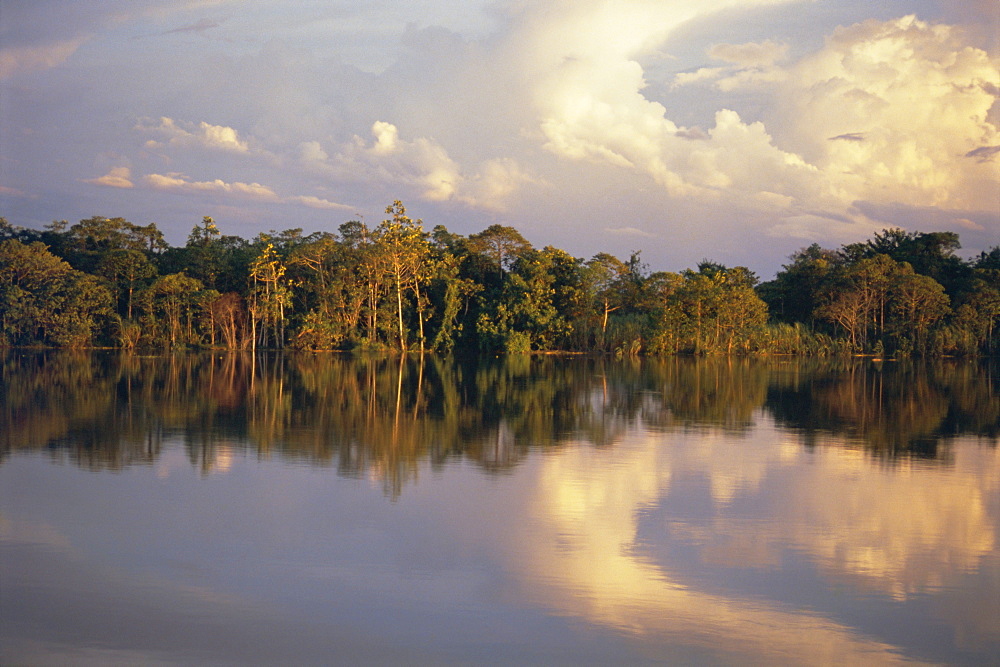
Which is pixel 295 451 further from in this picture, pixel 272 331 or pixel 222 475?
pixel 272 331

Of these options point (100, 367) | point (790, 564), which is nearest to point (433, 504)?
point (790, 564)

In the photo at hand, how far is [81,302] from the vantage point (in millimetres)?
41531

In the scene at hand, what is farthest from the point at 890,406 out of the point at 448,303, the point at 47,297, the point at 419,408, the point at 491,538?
the point at 47,297

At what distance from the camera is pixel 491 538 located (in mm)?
7016

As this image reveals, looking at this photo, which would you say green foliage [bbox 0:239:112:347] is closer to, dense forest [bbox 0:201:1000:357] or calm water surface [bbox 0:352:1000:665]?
dense forest [bbox 0:201:1000:357]

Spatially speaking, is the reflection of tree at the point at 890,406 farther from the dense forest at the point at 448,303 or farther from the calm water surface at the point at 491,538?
the dense forest at the point at 448,303

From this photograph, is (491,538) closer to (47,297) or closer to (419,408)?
(419,408)

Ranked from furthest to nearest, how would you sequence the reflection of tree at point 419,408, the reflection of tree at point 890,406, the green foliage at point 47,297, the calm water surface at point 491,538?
1. the green foliage at point 47,297
2. the reflection of tree at point 890,406
3. the reflection of tree at point 419,408
4. the calm water surface at point 491,538

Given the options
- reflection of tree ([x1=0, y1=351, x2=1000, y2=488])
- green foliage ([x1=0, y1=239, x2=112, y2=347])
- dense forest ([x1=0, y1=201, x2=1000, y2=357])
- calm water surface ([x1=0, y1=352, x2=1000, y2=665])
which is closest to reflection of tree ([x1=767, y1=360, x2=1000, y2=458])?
reflection of tree ([x1=0, y1=351, x2=1000, y2=488])

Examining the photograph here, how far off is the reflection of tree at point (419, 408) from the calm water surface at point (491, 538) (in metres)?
0.12

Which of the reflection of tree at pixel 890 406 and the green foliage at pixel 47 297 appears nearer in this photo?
the reflection of tree at pixel 890 406

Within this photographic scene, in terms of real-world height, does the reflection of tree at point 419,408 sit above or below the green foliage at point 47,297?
below

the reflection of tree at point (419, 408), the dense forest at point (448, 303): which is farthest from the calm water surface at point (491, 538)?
the dense forest at point (448, 303)

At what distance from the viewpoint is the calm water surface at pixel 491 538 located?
198 inches
